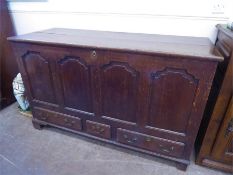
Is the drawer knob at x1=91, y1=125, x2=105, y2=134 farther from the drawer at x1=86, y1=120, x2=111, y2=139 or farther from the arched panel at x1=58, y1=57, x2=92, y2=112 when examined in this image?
the arched panel at x1=58, y1=57, x2=92, y2=112

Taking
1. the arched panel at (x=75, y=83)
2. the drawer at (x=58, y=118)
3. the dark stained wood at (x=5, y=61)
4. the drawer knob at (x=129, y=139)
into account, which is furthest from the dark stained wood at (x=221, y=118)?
the dark stained wood at (x=5, y=61)

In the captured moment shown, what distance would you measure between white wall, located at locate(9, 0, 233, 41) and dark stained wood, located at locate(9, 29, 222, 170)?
187mm

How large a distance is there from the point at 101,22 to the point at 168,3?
0.59 meters

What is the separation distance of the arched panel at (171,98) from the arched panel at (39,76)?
0.81 metres

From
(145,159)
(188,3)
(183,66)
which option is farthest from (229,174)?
(188,3)

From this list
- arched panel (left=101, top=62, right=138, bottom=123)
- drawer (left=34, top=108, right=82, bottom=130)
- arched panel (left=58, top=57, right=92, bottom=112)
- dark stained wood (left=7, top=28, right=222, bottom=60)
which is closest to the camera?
dark stained wood (left=7, top=28, right=222, bottom=60)

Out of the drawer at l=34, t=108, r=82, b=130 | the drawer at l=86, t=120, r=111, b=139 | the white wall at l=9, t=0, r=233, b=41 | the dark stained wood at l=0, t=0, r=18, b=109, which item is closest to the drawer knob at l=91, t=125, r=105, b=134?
the drawer at l=86, t=120, r=111, b=139

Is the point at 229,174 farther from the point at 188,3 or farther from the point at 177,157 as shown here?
the point at 188,3

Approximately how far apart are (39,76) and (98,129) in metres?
0.64

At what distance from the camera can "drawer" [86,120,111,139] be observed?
1.46 m

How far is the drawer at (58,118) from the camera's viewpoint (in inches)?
61.6

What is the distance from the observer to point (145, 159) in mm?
1481

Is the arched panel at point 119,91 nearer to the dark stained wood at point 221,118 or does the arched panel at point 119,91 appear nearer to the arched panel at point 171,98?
the arched panel at point 171,98

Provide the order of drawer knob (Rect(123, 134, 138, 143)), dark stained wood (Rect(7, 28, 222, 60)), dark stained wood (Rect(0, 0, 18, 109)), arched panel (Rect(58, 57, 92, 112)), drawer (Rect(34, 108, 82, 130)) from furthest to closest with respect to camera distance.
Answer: dark stained wood (Rect(0, 0, 18, 109)), drawer (Rect(34, 108, 82, 130)), drawer knob (Rect(123, 134, 138, 143)), arched panel (Rect(58, 57, 92, 112)), dark stained wood (Rect(7, 28, 222, 60))
